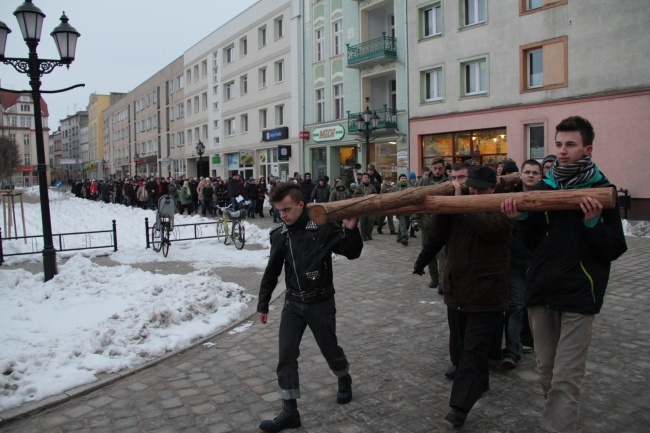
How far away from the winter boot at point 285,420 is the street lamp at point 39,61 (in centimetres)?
732

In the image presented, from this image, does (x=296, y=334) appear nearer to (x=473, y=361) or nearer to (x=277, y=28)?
(x=473, y=361)

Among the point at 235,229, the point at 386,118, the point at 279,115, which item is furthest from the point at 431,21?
the point at 235,229

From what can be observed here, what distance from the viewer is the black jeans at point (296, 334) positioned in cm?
401

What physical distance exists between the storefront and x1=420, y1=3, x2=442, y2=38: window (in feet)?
15.1

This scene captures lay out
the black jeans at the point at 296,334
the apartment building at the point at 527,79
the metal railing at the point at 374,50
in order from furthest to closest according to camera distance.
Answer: the metal railing at the point at 374,50, the apartment building at the point at 527,79, the black jeans at the point at 296,334

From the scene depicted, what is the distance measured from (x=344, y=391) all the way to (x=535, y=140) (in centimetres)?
1828

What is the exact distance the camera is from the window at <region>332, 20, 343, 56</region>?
2925 centimetres

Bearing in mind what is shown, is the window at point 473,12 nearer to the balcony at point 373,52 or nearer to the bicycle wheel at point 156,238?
the balcony at point 373,52

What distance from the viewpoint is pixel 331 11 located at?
2962 centimetres

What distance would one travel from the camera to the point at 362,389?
466 cm

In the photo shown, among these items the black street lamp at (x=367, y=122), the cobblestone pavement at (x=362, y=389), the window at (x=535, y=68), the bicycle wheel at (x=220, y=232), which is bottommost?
the cobblestone pavement at (x=362, y=389)

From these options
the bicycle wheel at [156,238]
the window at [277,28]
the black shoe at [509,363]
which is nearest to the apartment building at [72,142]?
the window at [277,28]

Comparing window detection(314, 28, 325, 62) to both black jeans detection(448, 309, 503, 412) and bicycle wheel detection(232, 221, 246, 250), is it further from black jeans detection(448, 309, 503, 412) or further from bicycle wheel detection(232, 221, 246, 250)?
black jeans detection(448, 309, 503, 412)

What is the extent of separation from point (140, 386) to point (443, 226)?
10.5 feet
